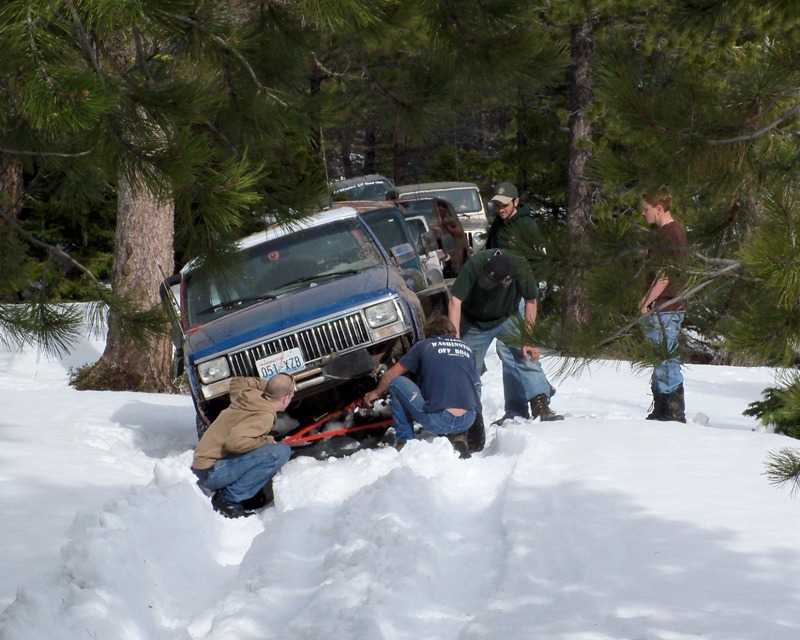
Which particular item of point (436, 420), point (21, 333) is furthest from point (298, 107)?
point (436, 420)

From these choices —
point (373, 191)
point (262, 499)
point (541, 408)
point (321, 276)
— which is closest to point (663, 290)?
point (262, 499)

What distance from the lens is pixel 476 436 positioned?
305 inches

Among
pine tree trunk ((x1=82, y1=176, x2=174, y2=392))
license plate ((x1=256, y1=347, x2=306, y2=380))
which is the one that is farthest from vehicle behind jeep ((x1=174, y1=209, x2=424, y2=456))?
pine tree trunk ((x1=82, y1=176, x2=174, y2=392))

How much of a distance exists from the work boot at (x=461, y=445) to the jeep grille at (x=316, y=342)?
0.97 m

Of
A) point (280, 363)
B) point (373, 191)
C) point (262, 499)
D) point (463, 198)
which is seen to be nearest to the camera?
point (262, 499)

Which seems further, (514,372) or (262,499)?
(514,372)

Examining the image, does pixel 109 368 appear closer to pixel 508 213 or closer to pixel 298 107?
pixel 508 213

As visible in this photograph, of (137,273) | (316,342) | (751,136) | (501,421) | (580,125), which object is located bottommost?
(501,421)

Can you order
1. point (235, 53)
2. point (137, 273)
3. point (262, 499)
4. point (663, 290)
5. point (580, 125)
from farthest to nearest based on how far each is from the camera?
point (580, 125) < point (137, 273) < point (262, 499) < point (235, 53) < point (663, 290)

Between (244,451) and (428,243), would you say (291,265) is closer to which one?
(244,451)

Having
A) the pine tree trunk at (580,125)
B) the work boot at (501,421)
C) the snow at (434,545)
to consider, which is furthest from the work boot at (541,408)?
the pine tree trunk at (580,125)

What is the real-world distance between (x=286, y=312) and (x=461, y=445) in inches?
65.7

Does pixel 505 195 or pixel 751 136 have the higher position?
pixel 751 136

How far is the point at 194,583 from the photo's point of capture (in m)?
5.13
